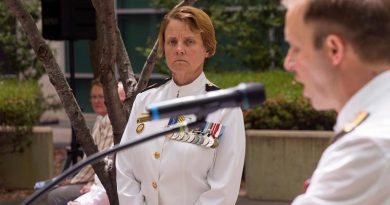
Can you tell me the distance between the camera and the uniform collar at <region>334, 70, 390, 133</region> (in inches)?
79.1

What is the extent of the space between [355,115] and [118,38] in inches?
126

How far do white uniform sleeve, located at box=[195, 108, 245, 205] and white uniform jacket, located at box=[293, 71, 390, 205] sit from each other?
2.00 m

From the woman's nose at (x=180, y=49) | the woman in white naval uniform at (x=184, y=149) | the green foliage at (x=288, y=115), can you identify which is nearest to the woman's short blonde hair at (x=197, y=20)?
the woman in white naval uniform at (x=184, y=149)

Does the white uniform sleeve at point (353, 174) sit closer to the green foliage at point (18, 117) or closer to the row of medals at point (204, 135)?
the row of medals at point (204, 135)

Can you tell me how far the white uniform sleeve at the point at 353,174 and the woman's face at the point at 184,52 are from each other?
88.9 inches

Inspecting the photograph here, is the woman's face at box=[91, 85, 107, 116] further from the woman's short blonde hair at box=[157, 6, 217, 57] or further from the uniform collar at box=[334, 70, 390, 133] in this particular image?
the uniform collar at box=[334, 70, 390, 133]

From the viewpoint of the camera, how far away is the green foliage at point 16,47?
1700cm

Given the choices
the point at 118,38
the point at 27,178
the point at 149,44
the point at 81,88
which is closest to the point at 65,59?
the point at 81,88

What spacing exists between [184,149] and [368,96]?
2.09 m

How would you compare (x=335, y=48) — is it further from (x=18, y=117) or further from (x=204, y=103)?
(x=18, y=117)

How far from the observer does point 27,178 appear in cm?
1192

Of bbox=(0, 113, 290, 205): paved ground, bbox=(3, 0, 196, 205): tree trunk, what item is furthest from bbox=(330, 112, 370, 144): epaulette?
bbox=(0, 113, 290, 205): paved ground

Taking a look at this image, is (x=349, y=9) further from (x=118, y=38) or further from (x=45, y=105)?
(x=45, y=105)

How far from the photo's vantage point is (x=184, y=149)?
13.3 feet
